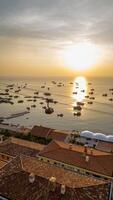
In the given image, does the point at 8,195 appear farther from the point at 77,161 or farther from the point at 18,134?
the point at 18,134

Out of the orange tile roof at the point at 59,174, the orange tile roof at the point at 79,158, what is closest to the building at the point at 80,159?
the orange tile roof at the point at 79,158

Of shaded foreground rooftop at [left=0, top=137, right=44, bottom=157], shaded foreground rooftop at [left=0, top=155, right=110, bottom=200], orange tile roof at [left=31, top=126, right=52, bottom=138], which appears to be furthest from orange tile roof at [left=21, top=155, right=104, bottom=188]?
orange tile roof at [left=31, top=126, right=52, bottom=138]

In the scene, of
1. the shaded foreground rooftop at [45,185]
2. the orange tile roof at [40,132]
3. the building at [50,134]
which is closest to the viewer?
the shaded foreground rooftop at [45,185]

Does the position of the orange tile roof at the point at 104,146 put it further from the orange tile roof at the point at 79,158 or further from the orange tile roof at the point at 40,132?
the orange tile roof at the point at 40,132

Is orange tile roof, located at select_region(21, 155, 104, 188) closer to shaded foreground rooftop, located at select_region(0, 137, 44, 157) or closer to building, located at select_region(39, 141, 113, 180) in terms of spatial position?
building, located at select_region(39, 141, 113, 180)

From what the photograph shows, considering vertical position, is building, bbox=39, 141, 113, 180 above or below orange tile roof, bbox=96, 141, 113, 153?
above

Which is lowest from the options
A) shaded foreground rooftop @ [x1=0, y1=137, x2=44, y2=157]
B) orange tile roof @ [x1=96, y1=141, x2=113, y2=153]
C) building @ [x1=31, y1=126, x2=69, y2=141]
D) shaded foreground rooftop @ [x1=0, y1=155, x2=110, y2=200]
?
orange tile roof @ [x1=96, y1=141, x2=113, y2=153]
